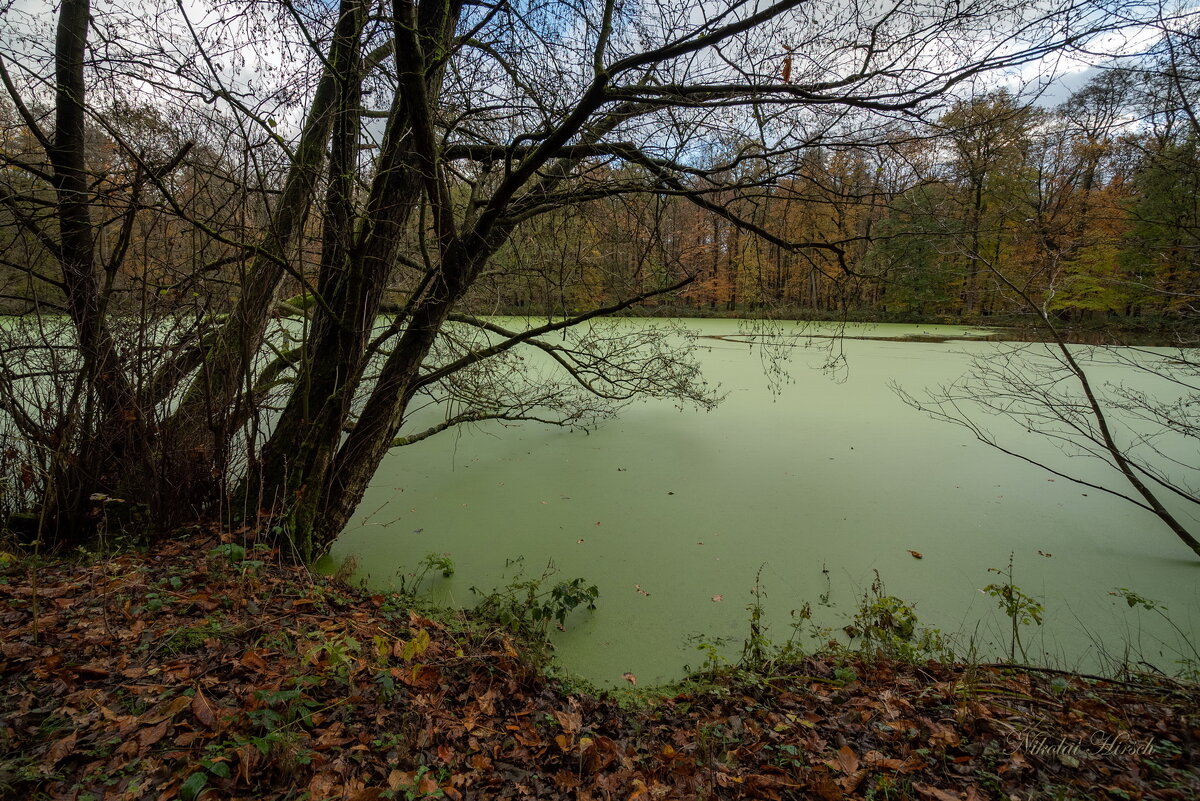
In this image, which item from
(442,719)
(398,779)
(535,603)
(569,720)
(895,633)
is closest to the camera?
(398,779)

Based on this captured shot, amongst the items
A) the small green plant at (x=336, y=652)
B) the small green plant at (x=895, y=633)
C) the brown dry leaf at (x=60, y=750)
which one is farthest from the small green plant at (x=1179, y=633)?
the brown dry leaf at (x=60, y=750)

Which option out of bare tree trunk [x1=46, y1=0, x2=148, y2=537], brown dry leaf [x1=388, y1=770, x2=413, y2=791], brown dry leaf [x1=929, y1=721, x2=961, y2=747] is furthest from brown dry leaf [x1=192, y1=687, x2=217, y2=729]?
brown dry leaf [x1=929, y1=721, x2=961, y2=747]

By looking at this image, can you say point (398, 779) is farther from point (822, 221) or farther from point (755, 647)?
point (822, 221)

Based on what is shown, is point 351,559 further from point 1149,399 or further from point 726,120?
point 1149,399

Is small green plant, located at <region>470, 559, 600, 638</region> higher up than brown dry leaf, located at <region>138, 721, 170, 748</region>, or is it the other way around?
brown dry leaf, located at <region>138, 721, 170, 748</region>

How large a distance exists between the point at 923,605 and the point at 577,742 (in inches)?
75.2

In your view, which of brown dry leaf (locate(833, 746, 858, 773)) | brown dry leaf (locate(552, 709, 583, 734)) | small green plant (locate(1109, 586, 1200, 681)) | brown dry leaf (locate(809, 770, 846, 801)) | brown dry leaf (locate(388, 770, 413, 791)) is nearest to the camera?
brown dry leaf (locate(388, 770, 413, 791))

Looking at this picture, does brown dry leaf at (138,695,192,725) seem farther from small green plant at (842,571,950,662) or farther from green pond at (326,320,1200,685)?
small green plant at (842,571,950,662)

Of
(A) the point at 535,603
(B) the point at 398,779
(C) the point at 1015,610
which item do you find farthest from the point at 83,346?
(C) the point at 1015,610

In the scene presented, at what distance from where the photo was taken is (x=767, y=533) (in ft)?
10.5

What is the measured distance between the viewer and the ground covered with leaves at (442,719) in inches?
42.3

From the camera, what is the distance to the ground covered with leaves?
3.52 feet

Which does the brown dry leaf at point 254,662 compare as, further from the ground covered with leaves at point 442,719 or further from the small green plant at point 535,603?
the small green plant at point 535,603

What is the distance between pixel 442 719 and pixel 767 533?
2296 millimetres
